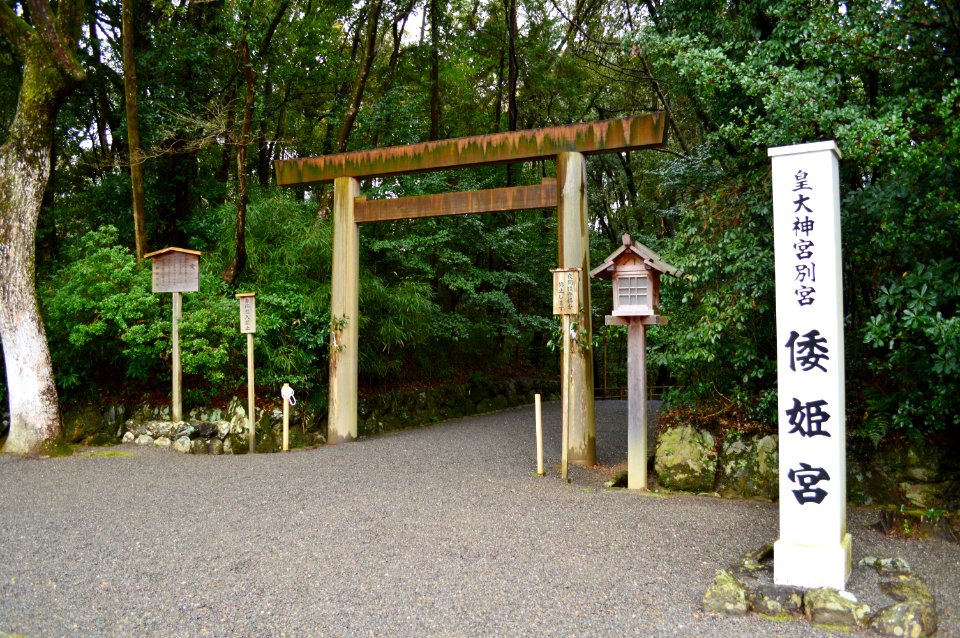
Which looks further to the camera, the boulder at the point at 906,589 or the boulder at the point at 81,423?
the boulder at the point at 81,423

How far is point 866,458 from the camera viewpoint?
18.6 feet

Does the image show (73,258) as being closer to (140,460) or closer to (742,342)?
(140,460)

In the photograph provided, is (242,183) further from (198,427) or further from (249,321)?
(198,427)

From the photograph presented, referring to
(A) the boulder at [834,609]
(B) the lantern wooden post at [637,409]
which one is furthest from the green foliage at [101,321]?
(A) the boulder at [834,609]

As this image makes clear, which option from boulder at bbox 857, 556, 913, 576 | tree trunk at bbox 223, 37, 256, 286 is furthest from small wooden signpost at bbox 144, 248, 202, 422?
boulder at bbox 857, 556, 913, 576

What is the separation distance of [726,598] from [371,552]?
2.35 meters

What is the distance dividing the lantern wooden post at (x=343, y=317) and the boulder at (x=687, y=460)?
4.63m

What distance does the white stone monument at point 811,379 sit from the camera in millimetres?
3779

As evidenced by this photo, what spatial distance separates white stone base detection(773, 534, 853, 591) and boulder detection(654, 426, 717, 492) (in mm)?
2214

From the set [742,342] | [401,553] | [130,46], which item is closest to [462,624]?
[401,553]

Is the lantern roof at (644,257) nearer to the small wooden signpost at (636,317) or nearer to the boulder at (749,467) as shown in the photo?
the small wooden signpost at (636,317)

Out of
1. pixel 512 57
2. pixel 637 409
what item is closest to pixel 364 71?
pixel 512 57

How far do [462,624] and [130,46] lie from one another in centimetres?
955

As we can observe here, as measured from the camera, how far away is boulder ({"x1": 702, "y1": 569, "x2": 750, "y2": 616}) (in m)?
3.58
